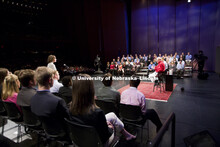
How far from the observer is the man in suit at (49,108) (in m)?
1.68

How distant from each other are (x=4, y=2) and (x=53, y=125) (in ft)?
41.2

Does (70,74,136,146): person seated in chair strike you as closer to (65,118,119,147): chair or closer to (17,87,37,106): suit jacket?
(65,118,119,147): chair

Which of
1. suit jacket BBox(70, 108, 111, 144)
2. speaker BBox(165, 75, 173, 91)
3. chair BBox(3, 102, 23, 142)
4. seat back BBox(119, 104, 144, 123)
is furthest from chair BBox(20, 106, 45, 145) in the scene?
speaker BBox(165, 75, 173, 91)

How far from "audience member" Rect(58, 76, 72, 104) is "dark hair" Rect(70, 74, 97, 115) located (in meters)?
1.33

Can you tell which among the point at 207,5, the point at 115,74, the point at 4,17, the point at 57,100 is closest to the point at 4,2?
the point at 4,17

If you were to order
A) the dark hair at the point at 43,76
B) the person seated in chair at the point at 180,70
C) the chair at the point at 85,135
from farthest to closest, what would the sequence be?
1. the person seated in chair at the point at 180,70
2. the dark hair at the point at 43,76
3. the chair at the point at 85,135

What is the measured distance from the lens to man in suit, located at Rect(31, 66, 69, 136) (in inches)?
66.3

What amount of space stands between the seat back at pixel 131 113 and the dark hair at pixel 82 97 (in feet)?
3.10

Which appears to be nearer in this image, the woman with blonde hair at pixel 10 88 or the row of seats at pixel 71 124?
the row of seats at pixel 71 124

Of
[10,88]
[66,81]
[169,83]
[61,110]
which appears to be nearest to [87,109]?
[61,110]

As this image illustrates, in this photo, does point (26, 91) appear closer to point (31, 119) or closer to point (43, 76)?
point (31, 119)

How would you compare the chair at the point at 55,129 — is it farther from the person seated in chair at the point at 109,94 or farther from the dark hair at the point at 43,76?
the person seated in chair at the point at 109,94

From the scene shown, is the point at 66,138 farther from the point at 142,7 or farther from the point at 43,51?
the point at 142,7

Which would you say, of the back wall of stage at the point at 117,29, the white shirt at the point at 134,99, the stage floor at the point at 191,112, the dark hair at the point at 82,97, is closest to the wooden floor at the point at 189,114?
the stage floor at the point at 191,112
